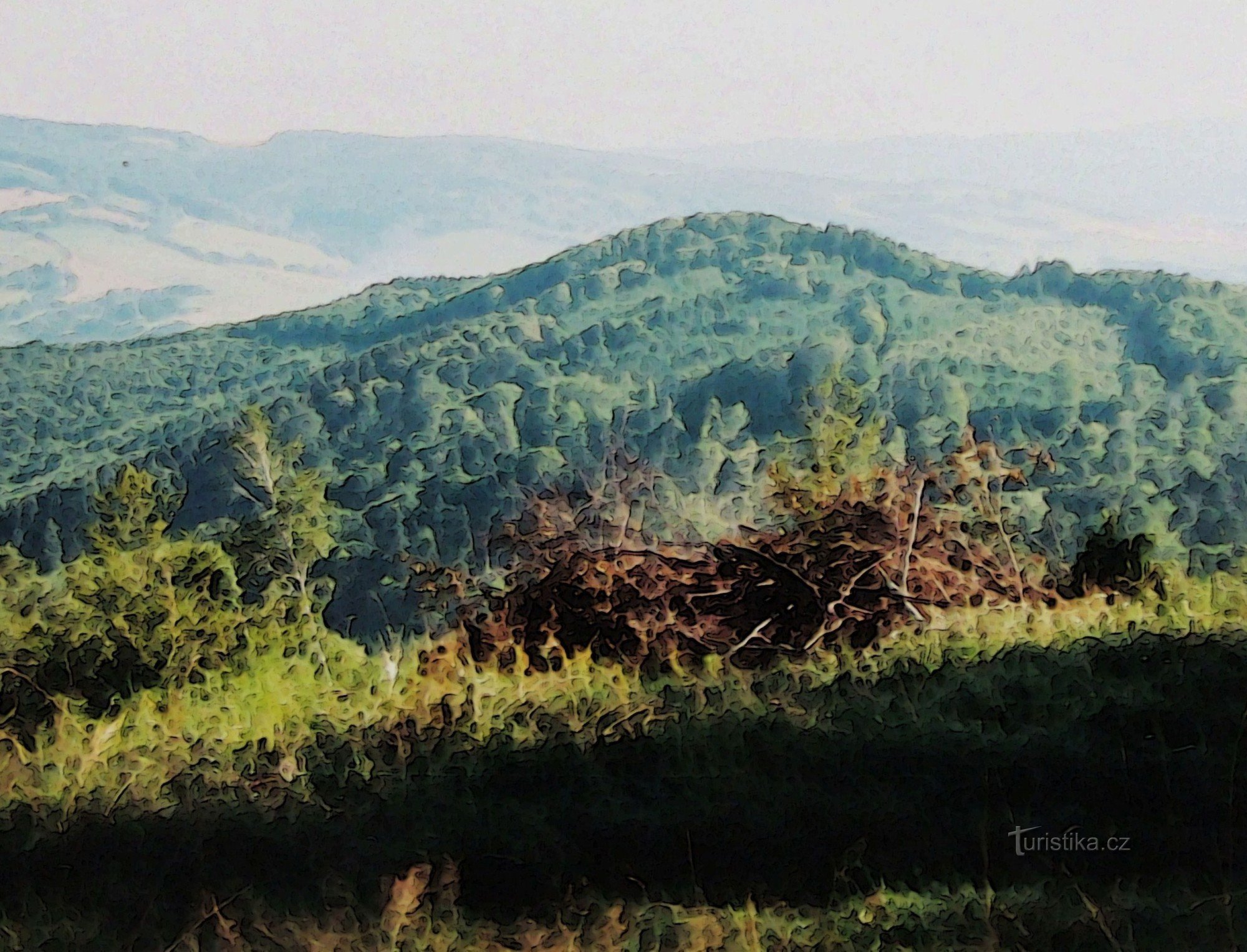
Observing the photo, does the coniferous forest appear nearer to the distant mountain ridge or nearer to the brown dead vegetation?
the brown dead vegetation

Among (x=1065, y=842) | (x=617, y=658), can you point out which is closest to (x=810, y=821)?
(x=1065, y=842)

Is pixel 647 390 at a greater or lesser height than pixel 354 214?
lesser

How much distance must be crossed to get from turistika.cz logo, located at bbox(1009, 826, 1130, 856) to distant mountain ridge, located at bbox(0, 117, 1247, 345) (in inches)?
97.6

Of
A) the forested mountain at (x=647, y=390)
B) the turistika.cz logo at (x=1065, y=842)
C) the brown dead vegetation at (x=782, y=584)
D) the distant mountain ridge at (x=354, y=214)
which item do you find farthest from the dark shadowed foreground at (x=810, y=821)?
the distant mountain ridge at (x=354, y=214)

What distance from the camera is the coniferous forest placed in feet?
4.23

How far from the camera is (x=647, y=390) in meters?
3.84

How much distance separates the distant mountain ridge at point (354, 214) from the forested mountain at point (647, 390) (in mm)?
118

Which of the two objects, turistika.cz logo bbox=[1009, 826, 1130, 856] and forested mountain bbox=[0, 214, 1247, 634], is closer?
turistika.cz logo bbox=[1009, 826, 1130, 856]

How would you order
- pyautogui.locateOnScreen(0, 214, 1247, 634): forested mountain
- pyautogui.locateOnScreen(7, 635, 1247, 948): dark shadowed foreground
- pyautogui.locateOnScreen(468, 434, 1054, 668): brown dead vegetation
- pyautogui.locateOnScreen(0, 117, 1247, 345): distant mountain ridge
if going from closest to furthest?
pyautogui.locateOnScreen(7, 635, 1247, 948): dark shadowed foreground
pyautogui.locateOnScreen(468, 434, 1054, 668): brown dead vegetation
pyautogui.locateOnScreen(0, 214, 1247, 634): forested mountain
pyautogui.locateOnScreen(0, 117, 1247, 345): distant mountain ridge

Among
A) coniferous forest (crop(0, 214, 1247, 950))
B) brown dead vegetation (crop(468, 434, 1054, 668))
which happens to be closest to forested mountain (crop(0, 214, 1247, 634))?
coniferous forest (crop(0, 214, 1247, 950))

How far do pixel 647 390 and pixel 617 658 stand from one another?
2.12 metres

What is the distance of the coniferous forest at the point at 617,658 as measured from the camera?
1288 millimetres

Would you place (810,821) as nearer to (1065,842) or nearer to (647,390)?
(1065,842)

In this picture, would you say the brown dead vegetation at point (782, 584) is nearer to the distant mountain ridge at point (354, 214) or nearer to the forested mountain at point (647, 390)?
the forested mountain at point (647, 390)
